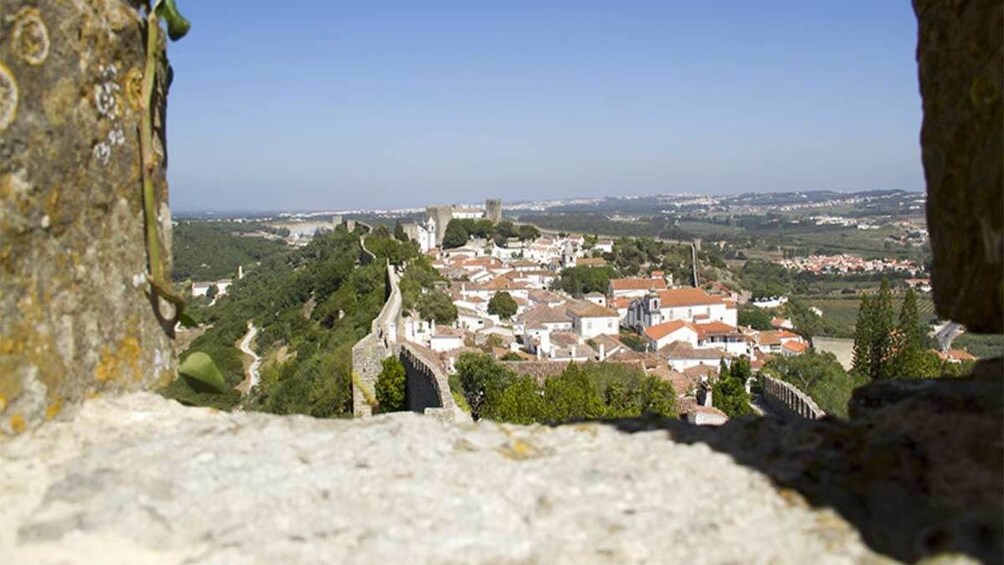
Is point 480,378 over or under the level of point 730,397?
over

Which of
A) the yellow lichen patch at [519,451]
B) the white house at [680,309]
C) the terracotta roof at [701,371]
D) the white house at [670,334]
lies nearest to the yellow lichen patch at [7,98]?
the yellow lichen patch at [519,451]

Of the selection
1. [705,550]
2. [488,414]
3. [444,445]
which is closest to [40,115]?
[444,445]

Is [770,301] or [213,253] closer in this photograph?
[770,301]

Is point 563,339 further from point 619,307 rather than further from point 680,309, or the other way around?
point 619,307

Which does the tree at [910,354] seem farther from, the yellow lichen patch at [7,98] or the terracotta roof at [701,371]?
the yellow lichen patch at [7,98]

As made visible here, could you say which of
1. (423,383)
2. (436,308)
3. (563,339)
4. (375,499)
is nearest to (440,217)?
(563,339)

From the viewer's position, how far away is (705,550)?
2020 mm

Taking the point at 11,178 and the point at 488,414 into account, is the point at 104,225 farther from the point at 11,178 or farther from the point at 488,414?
the point at 488,414

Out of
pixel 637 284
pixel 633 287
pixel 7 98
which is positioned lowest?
pixel 633 287

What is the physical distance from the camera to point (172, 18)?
2.94 m

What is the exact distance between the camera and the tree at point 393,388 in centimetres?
1742

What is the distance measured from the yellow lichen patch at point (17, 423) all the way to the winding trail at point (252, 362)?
29.0 metres

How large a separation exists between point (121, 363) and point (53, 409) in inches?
11.4

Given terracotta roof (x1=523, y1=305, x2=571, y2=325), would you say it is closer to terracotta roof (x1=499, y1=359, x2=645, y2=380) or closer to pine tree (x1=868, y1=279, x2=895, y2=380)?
terracotta roof (x1=499, y1=359, x2=645, y2=380)
